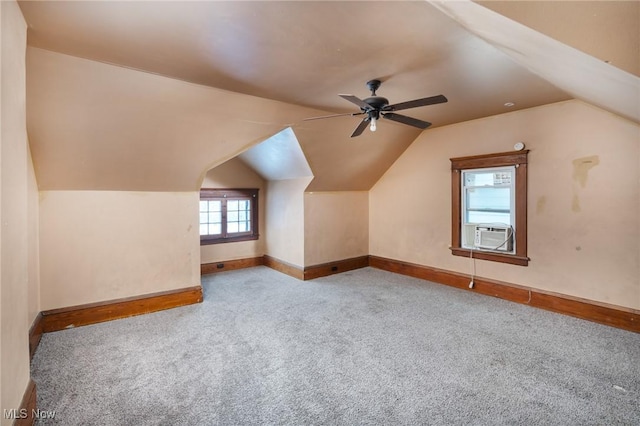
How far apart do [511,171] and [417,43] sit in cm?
288

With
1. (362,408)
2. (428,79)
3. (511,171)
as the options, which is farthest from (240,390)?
(511,171)

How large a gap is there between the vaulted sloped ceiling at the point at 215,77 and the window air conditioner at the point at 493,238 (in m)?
1.63

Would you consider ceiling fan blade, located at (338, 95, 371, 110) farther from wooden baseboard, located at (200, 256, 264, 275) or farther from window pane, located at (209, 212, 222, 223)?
wooden baseboard, located at (200, 256, 264, 275)

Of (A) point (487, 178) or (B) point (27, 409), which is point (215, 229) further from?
(A) point (487, 178)

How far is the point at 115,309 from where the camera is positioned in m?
3.75

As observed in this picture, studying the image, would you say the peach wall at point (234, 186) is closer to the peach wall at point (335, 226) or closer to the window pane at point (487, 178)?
the peach wall at point (335, 226)

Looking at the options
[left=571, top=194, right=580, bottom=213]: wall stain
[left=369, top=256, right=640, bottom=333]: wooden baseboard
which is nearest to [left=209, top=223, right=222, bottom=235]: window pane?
[left=369, top=256, right=640, bottom=333]: wooden baseboard

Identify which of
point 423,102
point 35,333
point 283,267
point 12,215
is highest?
point 423,102

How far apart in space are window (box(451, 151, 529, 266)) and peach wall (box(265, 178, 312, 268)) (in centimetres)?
248

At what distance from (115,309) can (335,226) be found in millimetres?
3601

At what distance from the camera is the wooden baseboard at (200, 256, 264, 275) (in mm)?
5852

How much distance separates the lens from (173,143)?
3.56 metres

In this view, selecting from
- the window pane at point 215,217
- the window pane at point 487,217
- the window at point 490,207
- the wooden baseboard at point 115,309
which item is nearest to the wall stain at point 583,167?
the window at point 490,207

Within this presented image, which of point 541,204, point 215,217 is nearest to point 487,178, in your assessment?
point 541,204
